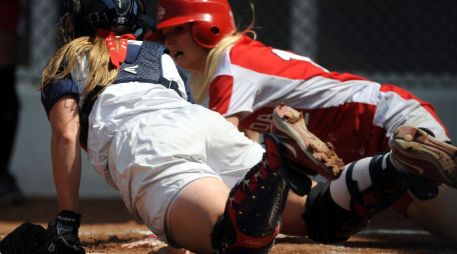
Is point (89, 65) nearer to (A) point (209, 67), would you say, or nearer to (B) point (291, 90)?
(A) point (209, 67)

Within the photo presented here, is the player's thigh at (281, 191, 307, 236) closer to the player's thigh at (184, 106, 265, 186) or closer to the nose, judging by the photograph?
the player's thigh at (184, 106, 265, 186)

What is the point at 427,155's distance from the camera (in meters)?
2.74

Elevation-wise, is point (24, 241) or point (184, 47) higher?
point (184, 47)

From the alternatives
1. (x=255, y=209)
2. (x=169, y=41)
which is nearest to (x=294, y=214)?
(x=255, y=209)

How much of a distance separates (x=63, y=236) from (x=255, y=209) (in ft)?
2.53

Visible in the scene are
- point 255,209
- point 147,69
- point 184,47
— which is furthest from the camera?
point 184,47

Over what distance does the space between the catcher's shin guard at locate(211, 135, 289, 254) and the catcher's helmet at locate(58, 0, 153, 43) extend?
103 cm

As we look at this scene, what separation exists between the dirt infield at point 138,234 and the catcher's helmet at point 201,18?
106 cm

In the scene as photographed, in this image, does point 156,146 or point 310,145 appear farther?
point 156,146

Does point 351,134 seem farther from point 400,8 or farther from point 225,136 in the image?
point 400,8

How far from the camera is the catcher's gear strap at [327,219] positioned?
9.98 ft

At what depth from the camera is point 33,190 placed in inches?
267

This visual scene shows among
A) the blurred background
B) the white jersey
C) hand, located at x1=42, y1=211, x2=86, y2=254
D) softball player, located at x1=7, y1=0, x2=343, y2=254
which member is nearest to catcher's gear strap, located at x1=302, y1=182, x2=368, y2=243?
softball player, located at x1=7, y1=0, x2=343, y2=254

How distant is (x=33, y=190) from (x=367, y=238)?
307 centimetres
